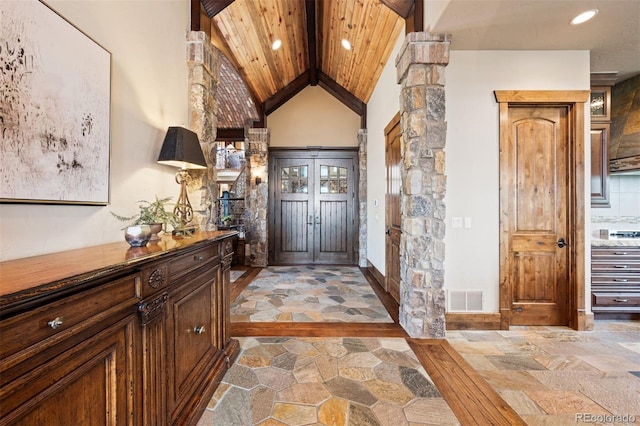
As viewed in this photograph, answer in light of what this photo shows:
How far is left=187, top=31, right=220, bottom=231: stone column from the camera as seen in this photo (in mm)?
2658

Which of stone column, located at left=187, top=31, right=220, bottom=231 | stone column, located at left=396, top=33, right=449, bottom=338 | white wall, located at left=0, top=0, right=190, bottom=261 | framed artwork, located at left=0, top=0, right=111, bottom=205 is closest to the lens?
framed artwork, located at left=0, top=0, right=111, bottom=205

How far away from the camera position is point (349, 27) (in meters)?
3.83

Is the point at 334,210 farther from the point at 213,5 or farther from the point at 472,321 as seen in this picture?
the point at 213,5

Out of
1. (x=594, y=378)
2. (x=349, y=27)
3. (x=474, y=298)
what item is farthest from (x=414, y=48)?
(x=594, y=378)

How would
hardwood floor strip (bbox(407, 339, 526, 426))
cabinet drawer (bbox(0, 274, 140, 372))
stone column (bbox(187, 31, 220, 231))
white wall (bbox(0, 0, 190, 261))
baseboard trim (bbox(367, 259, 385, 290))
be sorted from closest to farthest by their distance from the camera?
Result: cabinet drawer (bbox(0, 274, 140, 372))
white wall (bbox(0, 0, 190, 261))
hardwood floor strip (bbox(407, 339, 526, 426))
stone column (bbox(187, 31, 220, 231))
baseboard trim (bbox(367, 259, 385, 290))

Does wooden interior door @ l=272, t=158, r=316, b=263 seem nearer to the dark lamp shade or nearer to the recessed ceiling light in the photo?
the dark lamp shade

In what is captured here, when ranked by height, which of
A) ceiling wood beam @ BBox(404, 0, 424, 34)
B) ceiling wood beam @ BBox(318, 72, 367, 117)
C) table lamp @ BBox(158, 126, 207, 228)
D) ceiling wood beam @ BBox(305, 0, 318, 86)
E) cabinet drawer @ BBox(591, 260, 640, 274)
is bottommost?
cabinet drawer @ BBox(591, 260, 640, 274)

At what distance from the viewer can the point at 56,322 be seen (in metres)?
0.79

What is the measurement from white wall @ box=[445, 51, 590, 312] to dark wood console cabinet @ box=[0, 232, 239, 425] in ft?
8.10

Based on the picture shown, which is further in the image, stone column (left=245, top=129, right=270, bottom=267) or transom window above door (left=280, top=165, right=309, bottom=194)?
transom window above door (left=280, top=165, right=309, bottom=194)

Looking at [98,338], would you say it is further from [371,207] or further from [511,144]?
[371,207]

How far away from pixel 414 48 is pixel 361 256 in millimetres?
4105

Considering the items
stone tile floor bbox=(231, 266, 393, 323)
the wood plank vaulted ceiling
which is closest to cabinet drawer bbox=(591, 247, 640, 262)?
stone tile floor bbox=(231, 266, 393, 323)

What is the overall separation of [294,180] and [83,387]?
5.28 meters
